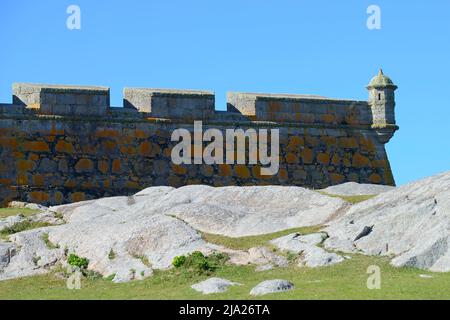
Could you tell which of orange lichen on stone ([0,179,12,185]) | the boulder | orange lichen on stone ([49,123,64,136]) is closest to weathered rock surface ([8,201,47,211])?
orange lichen on stone ([0,179,12,185])

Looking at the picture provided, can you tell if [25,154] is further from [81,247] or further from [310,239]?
[310,239]

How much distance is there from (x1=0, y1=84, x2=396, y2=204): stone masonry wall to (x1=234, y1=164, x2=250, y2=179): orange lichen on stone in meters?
0.04

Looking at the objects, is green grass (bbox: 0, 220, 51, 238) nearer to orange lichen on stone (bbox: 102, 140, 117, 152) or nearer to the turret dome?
orange lichen on stone (bbox: 102, 140, 117, 152)

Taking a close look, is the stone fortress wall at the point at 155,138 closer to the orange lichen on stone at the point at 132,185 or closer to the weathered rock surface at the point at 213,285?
the orange lichen on stone at the point at 132,185

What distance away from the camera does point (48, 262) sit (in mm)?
30547

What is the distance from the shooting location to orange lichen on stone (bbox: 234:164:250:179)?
143 feet

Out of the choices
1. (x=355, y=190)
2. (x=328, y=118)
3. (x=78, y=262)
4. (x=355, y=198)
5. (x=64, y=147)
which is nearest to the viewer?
(x=78, y=262)

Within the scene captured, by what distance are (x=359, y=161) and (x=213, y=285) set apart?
21.3 meters

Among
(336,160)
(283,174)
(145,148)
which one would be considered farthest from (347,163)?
(145,148)

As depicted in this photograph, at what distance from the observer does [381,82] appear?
45062 millimetres

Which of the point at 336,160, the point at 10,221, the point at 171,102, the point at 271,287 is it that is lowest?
the point at 271,287

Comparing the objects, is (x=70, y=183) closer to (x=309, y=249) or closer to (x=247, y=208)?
(x=247, y=208)

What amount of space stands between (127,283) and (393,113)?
67.3 ft
